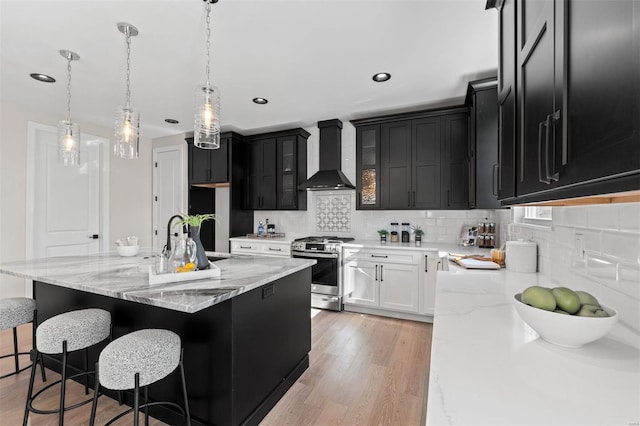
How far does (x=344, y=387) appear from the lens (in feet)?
7.12

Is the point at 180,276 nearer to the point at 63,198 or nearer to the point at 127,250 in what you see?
the point at 127,250

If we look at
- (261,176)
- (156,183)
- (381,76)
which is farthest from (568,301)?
(156,183)

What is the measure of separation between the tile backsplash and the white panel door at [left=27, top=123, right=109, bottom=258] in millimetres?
5298

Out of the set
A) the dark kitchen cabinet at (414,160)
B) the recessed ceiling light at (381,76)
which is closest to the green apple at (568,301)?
the recessed ceiling light at (381,76)

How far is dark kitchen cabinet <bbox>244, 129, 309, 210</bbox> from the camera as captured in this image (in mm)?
4449

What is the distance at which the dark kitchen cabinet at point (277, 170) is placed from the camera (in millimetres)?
4449

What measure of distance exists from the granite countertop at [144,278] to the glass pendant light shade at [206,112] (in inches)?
37.5

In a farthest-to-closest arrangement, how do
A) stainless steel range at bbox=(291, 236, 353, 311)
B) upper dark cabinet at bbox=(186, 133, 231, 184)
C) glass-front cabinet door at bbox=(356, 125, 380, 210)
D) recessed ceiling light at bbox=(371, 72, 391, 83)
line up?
upper dark cabinet at bbox=(186, 133, 231, 184)
glass-front cabinet door at bbox=(356, 125, 380, 210)
stainless steel range at bbox=(291, 236, 353, 311)
recessed ceiling light at bbox=(371, 72, 391, 83)

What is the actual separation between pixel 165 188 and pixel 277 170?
2099mm

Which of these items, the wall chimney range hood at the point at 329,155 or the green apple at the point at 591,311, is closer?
the green apple at the point at 591,311

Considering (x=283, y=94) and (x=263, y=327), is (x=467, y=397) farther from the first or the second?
(x=283, y=94)

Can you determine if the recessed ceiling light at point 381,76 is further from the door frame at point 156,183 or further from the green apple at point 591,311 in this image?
the door frame at point 156,183

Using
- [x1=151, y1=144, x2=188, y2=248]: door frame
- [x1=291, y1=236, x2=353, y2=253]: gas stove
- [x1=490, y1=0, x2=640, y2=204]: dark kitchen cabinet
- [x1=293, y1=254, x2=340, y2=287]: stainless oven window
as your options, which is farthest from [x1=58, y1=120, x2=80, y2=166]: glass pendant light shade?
[x1=490, y1=0, x2=640, y2=204]: dark kitchen cabinet

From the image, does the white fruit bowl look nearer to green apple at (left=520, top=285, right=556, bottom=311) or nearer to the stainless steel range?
green apple at (left=520, top=285, right=556, bottom=311)
